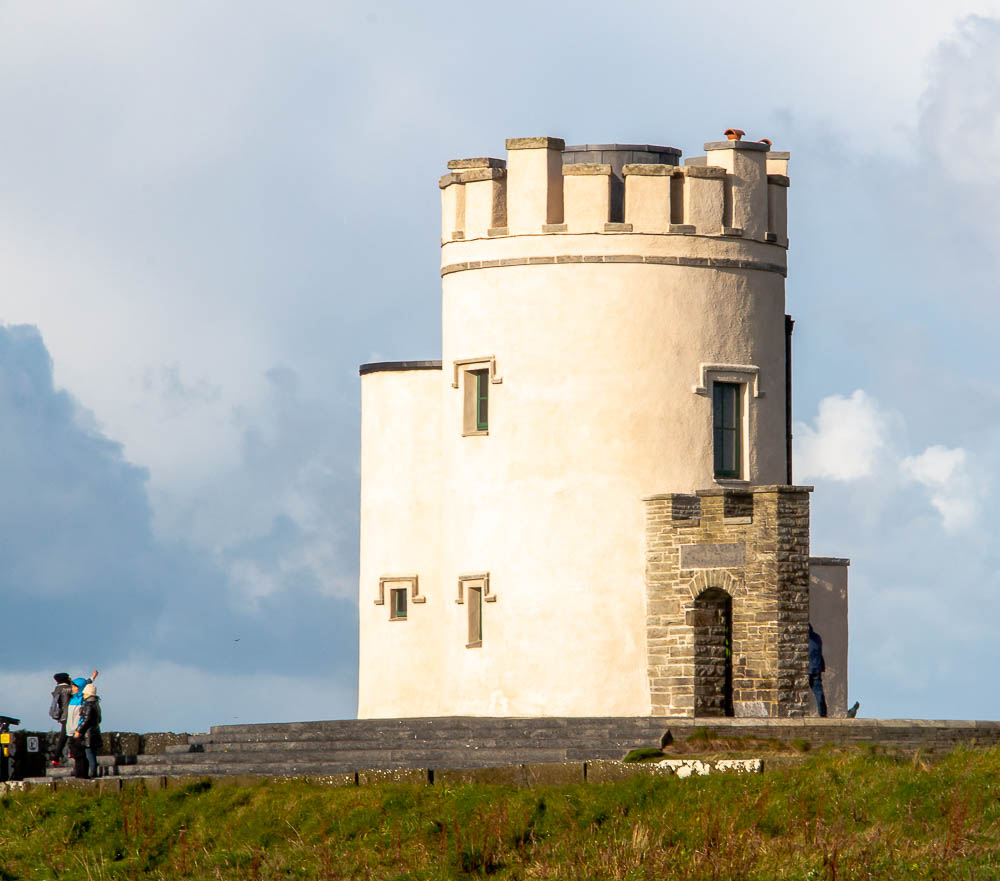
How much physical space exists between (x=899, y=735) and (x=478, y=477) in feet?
28.1

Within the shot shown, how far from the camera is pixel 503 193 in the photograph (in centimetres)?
3347

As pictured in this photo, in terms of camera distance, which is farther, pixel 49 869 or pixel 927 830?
pixel 49 869

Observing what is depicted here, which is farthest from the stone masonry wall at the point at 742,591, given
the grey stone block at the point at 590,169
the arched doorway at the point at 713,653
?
the grey stone block at the point at 590,169

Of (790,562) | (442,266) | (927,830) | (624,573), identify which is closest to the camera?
(927,830)

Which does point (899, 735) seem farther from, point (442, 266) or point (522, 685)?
point (442, 266)

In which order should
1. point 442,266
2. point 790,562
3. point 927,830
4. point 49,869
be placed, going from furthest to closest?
point 442,266
point 790,562
point 49,869
point 927,830

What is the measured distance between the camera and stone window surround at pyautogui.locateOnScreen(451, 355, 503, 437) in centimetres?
3303

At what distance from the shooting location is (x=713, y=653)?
1209 inches

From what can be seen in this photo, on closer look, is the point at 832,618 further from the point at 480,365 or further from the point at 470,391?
the point at 480,365

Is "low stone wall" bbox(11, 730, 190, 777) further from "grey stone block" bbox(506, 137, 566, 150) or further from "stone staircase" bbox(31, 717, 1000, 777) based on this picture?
"grey stone block" bbox(506, 137, 566, 150)

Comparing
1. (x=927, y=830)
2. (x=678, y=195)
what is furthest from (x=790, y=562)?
(x=927, y=830)

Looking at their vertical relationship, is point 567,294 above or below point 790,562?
above

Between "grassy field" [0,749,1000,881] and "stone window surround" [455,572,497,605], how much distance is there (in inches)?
298

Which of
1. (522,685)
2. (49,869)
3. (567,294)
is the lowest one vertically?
(49,869)
